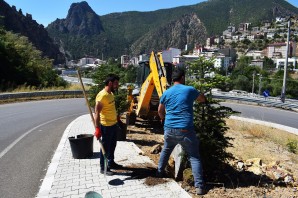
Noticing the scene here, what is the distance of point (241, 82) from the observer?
8488 cm

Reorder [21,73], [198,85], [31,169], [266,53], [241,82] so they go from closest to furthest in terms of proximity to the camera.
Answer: [198,85], [31,169], [21,73], [241,82], [266,53]

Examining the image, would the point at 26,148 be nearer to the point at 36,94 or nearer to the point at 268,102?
the point at 36,94

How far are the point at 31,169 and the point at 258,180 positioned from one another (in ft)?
15.5

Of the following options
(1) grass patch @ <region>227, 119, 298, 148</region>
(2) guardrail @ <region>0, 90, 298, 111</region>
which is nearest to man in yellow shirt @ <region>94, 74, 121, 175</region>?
(1) grass patch @ <region>227, 119, 298, 148</region>

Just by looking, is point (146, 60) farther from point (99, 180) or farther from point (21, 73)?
point (21, 73)

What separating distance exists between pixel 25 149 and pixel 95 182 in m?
3.88

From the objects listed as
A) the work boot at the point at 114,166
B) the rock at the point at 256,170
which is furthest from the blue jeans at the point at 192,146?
the work boot at the point at 114,166

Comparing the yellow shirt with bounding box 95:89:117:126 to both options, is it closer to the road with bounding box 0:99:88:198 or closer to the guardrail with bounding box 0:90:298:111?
the road with bounding box 0:99:88:198

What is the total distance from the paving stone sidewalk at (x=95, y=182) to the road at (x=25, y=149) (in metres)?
0.31

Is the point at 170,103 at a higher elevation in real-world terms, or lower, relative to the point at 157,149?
higher

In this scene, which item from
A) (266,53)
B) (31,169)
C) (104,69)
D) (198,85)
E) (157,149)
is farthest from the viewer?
(266,53)

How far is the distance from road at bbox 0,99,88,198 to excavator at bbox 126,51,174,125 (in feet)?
9.96

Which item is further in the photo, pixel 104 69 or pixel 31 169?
pixel 104 69

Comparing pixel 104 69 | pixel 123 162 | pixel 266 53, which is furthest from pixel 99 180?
pixel 266 53
